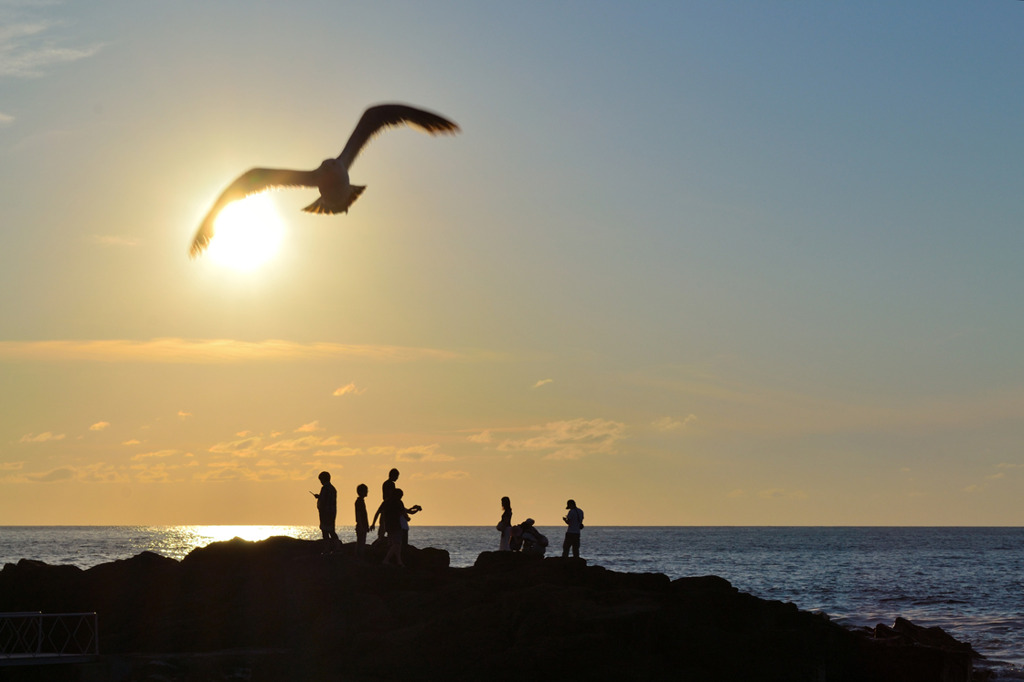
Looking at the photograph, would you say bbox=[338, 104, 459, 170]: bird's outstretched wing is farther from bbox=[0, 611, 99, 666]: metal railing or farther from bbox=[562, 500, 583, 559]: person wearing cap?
bbox=[562, 500, 583, 559]: person wearing cap

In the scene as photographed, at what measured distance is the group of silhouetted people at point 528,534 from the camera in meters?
23.9

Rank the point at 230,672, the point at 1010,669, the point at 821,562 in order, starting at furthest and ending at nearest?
the point at 821,562
the point at 1010,669
the point at 230,672

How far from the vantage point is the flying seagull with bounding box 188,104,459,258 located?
1759cm

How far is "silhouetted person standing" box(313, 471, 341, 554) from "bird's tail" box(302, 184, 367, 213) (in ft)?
16.4

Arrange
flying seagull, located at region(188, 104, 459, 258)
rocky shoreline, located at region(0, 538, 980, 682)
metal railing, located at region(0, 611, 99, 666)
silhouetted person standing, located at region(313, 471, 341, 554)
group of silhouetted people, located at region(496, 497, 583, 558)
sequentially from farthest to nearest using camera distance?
group of silhouetted people, located at region(496, 497, 583, 558) → silhouetted person standing, located at region(313, 471, 341, 554) → flying seagull, located at region(188, 104, 459, 258) → rocky shoreline, located at region(0, 538, 980, 682) → metal railing, located at region(0, 611, 99, 666)

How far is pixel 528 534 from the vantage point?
24.0m

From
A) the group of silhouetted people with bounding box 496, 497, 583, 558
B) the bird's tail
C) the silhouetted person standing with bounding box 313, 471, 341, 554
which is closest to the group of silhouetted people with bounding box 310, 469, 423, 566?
the silhouetted person standing with bounding box 313, 471, 341, 554

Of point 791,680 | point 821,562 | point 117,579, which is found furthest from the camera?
point 821,562

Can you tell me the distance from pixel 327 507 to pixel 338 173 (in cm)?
635

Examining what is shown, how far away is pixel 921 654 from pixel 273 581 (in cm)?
1128

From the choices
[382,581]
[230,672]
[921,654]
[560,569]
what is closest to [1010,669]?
[921,654]

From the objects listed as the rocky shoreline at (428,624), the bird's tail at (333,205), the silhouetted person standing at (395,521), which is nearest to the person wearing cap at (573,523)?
the rocky shoreline at (428,624)

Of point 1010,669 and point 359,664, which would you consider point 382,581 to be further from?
point 1010,669

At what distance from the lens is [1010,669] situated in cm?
2845
